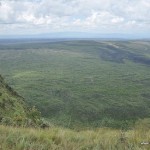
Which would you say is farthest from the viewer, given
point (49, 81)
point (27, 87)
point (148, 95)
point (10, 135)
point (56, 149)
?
point (49, 81)

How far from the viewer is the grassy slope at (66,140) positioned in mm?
7609

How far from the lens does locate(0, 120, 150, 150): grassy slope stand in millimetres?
7609

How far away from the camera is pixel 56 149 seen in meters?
7.59

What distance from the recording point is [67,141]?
8.28 m

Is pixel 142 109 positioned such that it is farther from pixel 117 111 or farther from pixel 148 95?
pixel 148 95

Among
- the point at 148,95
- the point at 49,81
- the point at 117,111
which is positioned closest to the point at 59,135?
the point at 117,111

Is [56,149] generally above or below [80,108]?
above

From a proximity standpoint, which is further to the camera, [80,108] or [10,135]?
[80,108]

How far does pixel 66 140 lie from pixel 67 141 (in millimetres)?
33

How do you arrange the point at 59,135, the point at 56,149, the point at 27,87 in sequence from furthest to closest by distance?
the point at 27,87 → the point at 59,135 → the point at 56,149

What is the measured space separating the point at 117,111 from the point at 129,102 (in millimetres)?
19036

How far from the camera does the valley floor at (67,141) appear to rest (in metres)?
7.61

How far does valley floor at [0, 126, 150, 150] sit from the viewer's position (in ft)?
25.0

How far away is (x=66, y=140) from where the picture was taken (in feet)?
27.2
